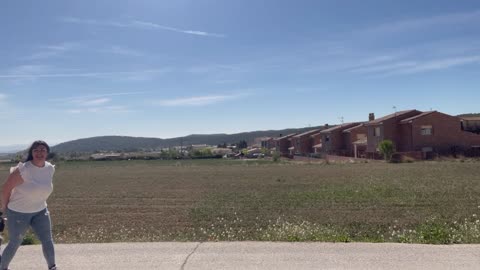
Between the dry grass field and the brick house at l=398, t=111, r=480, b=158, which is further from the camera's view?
the brick house at l=398, t=111, r=480, b=158

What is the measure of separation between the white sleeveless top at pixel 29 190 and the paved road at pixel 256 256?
0.81 meters

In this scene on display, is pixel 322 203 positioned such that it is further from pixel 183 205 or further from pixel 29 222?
pixel 29 222

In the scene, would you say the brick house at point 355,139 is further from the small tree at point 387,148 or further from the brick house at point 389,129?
the small tree at point 387,148

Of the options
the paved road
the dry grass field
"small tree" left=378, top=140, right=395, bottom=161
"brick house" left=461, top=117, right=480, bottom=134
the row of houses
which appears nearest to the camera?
the paved road

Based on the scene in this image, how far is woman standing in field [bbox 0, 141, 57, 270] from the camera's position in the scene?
18.2 ft

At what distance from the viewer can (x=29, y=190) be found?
18.3ft

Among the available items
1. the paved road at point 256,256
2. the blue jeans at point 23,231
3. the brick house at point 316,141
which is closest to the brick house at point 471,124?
the brick house at point 316,141

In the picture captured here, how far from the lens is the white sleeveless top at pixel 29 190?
556cm

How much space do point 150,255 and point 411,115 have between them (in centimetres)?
6797

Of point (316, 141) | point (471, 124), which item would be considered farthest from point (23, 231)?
point (316, 141)

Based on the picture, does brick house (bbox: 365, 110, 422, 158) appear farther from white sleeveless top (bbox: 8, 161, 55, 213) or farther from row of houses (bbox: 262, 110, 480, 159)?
white sleeveless top (bbox: 8, 161, 55, 213)

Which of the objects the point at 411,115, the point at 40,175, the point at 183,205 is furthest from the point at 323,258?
the point at 411,115

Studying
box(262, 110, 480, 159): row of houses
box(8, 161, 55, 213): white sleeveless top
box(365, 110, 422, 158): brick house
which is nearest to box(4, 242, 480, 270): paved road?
box(8, 161, 55, 213): white sleeveless top

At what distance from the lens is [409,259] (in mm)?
5844
